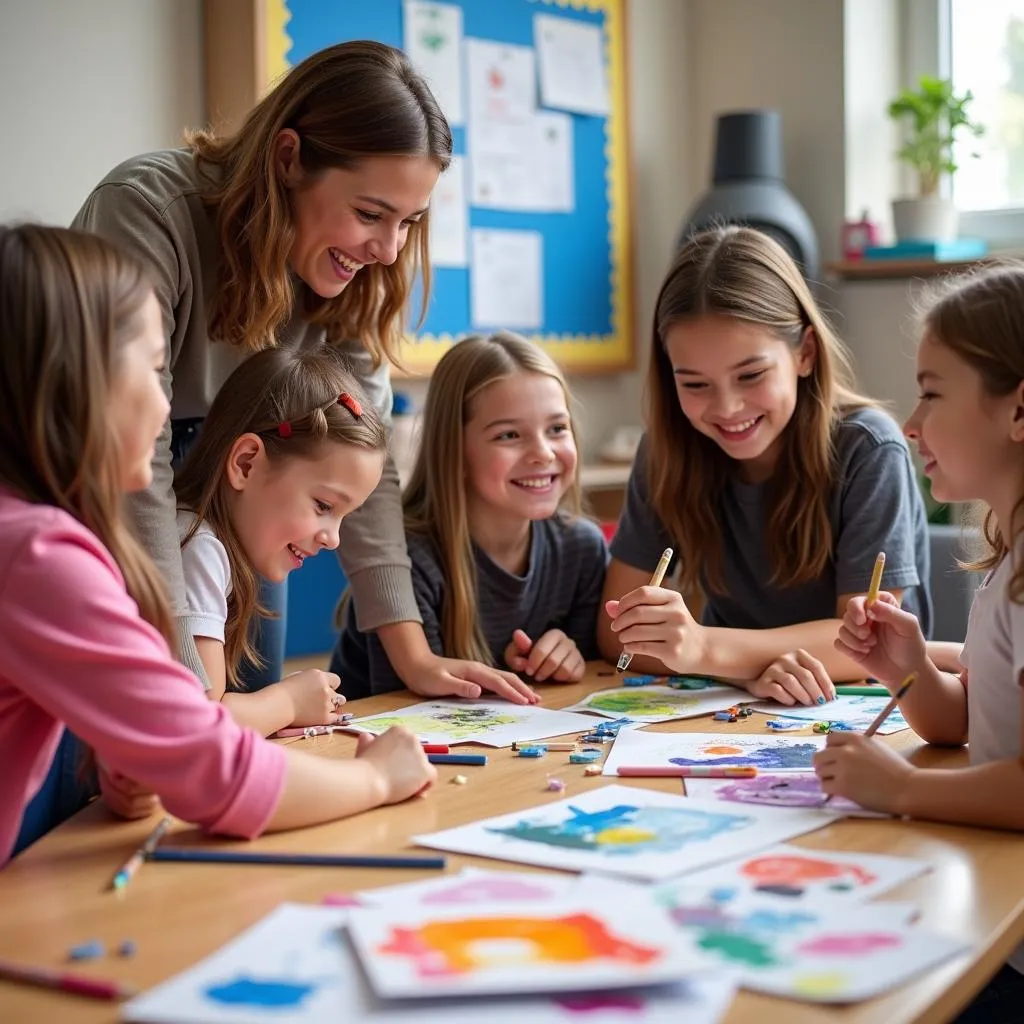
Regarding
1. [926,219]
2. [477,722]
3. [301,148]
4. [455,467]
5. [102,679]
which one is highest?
[926,219]

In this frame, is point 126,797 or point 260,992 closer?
point 260,992

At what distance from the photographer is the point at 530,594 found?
6.62 ft

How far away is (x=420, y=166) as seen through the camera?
159 cm

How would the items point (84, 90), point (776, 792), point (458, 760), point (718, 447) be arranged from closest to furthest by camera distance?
point (776, 792) < point (458, 760) < point (718, 447) < point (84, 90)

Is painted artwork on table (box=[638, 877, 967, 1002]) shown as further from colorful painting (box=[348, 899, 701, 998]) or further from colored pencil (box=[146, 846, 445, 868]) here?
colored pencil (box=[146, 846, 445, 868])

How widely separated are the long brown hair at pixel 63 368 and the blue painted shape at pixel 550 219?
2.06 meters

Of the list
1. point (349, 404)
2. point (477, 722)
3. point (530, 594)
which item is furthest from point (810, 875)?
point (530, 594)

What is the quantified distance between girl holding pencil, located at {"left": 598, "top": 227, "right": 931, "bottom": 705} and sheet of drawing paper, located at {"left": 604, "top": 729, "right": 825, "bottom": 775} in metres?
0.25

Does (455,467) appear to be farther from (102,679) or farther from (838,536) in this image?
(102,679)

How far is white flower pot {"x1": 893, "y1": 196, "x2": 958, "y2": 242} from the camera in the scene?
3.24 meters

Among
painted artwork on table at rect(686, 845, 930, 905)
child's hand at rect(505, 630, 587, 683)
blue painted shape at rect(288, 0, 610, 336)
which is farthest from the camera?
blue painted shape at rect(288, 0, 610, 336)

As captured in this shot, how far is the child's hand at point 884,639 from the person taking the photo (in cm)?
136

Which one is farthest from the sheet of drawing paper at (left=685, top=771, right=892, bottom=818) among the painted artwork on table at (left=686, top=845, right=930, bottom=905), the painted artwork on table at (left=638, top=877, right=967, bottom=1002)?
the painted artwork on table at (left=638, top=877, right=967, bottom=1002)

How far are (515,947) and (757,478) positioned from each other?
1232 millimetres
